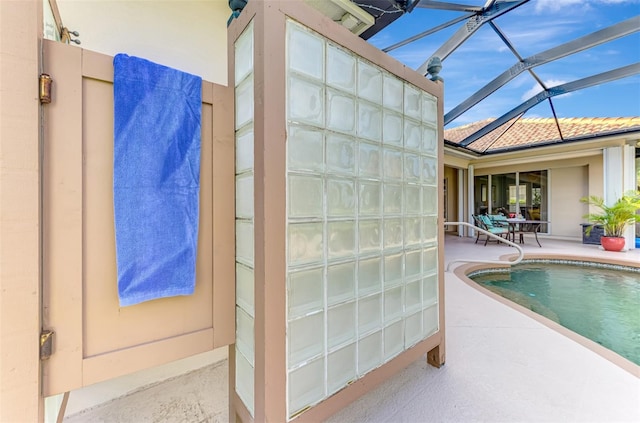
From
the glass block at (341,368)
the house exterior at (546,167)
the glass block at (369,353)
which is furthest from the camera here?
the house exterior at (546,167)

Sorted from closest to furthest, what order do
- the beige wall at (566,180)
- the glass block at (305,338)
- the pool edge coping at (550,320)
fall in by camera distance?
the glass block at (305,338), the pool edge coping at (550,320), the beige wall at (566,180)

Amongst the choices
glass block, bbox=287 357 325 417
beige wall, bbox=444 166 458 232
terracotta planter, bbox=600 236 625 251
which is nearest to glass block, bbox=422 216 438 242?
glass block, bbox=287 357 325 417

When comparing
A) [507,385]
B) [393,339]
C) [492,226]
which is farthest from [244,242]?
[492,226]

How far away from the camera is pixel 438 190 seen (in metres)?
2.21

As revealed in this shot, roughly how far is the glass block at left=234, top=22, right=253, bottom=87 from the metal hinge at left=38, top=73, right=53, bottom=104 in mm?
762

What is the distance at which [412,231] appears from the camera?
1.95 meters

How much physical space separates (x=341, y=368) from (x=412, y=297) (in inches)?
30.3

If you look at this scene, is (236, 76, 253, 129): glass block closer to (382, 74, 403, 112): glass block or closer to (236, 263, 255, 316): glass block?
(236, 263, 255, 316): glass block

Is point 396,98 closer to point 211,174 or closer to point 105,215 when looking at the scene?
point 211,174

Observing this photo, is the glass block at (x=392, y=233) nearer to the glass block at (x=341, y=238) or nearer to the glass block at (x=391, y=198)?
the glass block at (x=391, y=198)

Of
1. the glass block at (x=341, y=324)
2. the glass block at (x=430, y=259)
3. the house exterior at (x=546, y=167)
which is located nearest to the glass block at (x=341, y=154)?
the glass block at (x=341, y=324)

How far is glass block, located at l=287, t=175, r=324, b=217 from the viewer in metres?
1.28

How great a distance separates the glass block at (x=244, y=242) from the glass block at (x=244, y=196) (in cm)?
5

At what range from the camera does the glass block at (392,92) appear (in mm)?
1741
